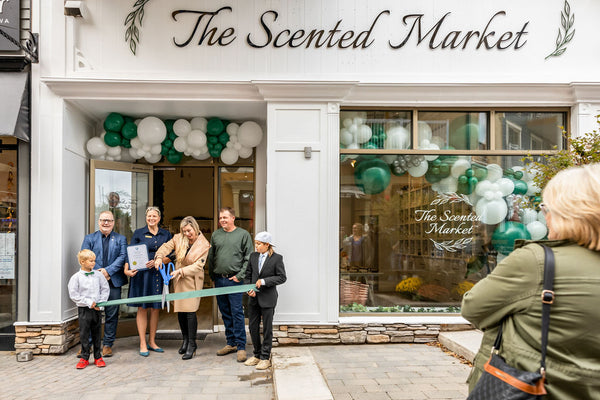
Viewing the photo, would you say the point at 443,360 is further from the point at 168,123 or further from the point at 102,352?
the point at 168,123

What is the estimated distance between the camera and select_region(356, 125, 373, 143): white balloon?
235 inches

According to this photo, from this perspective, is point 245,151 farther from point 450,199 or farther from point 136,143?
point 450,199

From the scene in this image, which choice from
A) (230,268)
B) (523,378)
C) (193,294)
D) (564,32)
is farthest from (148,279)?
(564,32)

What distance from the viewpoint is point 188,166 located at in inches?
273

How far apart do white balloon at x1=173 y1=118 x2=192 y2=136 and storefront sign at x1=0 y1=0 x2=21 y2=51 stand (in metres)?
2.10

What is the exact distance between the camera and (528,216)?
234 inches

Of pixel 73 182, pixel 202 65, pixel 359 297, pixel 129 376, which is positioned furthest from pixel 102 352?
pixel 202 65

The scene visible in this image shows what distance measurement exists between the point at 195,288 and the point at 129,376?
122cm

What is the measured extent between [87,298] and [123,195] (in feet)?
6.52

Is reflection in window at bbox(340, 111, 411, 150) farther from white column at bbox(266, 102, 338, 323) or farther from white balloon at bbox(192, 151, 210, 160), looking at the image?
white balloon at bbox(192, 151, 210, 160)

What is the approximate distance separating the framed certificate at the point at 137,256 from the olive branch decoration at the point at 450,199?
383cm

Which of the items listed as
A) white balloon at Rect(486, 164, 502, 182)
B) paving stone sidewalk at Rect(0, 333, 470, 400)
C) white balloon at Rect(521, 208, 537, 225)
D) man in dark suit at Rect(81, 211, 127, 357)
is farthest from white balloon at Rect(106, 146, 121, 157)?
white balloon at Rect(521, 208, 537, 225)

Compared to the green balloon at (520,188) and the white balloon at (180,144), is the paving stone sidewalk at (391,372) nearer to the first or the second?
the green balloon at (520,188)

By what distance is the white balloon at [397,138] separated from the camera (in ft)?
19.7
